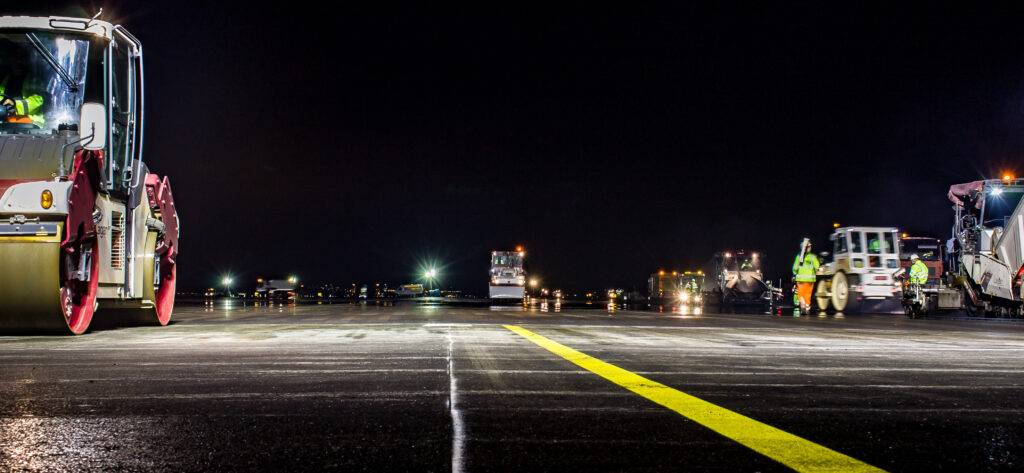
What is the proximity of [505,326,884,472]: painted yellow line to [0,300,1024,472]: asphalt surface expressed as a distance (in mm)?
71

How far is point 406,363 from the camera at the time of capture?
627 cm

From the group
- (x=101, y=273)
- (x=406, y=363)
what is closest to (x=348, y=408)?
(x=406, y=363)

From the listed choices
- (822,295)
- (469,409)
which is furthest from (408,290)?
(469,409)

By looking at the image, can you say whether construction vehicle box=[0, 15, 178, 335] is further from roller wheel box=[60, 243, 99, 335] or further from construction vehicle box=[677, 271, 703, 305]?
construction vehicle box=[677, 271, 703, 305]

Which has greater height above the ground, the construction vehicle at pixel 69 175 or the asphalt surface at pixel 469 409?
the construction vehicle at pixel 69 175

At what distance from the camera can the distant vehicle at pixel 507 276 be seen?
43.9 meters

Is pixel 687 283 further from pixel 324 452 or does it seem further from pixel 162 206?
pixel 324 452

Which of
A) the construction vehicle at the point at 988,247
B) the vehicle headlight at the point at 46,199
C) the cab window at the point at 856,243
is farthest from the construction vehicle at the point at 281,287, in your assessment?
the vehicle headlight at the point at 46,199

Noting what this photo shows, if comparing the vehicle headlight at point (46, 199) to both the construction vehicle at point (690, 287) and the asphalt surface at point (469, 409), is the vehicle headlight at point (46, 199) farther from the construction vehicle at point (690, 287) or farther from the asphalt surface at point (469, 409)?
the construction vehicle at point (690, 287)

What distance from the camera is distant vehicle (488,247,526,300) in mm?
43875

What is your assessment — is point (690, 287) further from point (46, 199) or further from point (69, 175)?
point (46, 199)

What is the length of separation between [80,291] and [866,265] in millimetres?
22901

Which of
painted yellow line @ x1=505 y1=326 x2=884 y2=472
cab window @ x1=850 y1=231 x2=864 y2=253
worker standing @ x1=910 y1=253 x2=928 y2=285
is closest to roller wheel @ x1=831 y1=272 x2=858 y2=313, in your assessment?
cab window @ x1=850 y1=231 x2=864 y2=253

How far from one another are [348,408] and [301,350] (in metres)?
3.80
